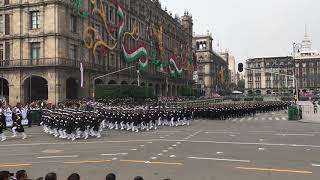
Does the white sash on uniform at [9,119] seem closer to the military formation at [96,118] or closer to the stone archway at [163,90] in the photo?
the military formation at [96,118]

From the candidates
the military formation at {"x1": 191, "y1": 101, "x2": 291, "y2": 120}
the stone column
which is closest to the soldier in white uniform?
the military formation at {"x1": 191, "y1": 101, "x2": 291, "y2": 120}

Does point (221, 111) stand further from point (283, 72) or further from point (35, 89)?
point (283, 72)

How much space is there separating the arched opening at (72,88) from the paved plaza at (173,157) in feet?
99.4

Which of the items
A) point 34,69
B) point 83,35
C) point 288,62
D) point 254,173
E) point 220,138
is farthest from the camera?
point 288,62

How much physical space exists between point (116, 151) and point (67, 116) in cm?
669

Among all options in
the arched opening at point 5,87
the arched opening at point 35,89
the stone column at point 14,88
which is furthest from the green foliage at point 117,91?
the arched opening at point 5,87

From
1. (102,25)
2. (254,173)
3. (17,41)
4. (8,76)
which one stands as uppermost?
(102,25)

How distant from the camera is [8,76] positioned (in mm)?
48062

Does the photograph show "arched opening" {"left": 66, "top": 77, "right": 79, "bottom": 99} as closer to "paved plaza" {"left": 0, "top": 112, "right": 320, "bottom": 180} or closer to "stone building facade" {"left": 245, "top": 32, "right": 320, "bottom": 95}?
"paved plaza" {"left": 0, "top": 112, "right": 320, "bottom": 180}

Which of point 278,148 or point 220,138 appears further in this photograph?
point 220,138

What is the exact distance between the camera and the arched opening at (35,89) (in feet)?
159

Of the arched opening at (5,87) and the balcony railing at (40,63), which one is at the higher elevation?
the balcony railing at (40,63)

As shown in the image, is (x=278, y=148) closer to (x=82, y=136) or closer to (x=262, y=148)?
(x=262, y=148)

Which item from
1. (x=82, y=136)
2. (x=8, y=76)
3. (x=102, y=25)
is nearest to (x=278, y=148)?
(x=82, y=136)
